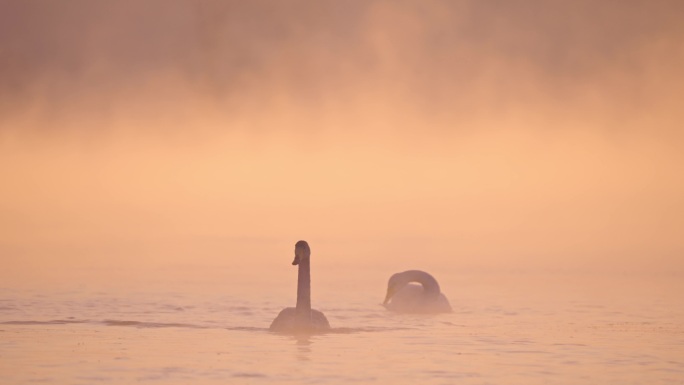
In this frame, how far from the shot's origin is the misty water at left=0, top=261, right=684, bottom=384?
25.7 m

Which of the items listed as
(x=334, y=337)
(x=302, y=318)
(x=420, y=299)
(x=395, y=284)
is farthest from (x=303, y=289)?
(x=395, y=284)

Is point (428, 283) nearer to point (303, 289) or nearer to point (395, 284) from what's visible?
point (395, 284)

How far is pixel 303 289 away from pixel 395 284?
1040 centimetres

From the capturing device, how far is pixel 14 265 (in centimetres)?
5966

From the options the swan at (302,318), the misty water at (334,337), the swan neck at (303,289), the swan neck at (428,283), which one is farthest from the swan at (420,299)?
the swan at (302,318)

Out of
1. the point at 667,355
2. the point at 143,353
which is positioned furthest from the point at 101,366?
the point at 667,355

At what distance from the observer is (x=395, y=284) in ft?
141

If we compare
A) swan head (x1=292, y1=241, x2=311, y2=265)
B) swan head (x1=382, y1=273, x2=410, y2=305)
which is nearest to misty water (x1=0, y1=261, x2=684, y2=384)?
swan head (x1=382, y1=273, x2=410, y2=305)

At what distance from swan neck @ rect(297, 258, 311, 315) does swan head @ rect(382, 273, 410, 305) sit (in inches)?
342

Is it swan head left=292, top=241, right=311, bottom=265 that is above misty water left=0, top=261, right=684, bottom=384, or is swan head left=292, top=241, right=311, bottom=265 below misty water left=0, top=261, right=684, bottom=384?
above

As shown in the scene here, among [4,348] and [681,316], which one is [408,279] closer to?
[681,316]

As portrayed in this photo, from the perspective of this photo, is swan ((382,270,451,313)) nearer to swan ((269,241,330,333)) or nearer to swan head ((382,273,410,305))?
swan head ((382,273,410,305))

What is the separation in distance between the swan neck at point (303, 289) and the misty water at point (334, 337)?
0.86 meters

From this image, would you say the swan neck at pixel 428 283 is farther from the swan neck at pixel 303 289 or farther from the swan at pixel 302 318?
the swan at pixel 302 318
